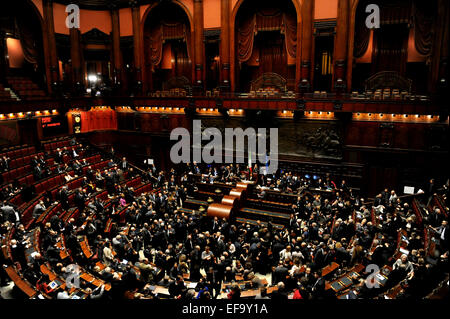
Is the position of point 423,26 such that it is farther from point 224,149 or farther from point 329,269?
point 329,269

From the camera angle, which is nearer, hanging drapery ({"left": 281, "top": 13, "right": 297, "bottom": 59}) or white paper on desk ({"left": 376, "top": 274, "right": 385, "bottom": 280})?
white paper on desk ({"left": 376, "top": 274, "right": 385, "bottom": 280})

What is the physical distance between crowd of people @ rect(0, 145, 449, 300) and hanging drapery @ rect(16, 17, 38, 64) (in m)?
8.11

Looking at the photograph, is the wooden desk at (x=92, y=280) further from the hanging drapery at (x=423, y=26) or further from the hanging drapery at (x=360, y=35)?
the hanging drapery at (x=423, y=26)

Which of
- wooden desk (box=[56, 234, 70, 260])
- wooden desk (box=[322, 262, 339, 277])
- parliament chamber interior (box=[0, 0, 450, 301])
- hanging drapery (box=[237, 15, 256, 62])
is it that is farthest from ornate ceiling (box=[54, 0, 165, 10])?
wooden desk (box=[322, 262, 339, 277])

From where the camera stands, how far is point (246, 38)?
1658cm

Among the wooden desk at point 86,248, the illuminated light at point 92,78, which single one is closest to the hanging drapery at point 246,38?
the illuminated light at point 92,78

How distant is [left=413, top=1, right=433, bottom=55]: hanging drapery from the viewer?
1280 cm

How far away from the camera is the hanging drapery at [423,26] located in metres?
12.8

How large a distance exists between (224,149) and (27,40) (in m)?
11.8

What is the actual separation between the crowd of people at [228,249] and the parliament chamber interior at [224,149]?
57mm

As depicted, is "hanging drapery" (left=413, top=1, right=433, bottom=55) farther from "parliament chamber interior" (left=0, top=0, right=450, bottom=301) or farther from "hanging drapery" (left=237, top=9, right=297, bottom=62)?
"hanging drapery" (left=237, top=9, right=297, bottom=62)

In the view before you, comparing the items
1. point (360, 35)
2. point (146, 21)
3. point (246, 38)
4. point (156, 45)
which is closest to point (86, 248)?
point (246, 38)
